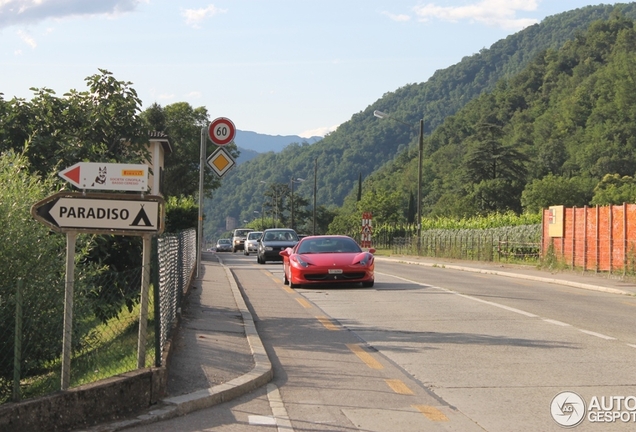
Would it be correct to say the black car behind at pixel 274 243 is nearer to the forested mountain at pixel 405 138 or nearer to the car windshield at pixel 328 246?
the car windshield at pixel 328 246

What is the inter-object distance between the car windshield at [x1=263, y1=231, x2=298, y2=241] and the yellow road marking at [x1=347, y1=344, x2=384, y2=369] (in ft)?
86.0

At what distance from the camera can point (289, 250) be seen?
22.4m

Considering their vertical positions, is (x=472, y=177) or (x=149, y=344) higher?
→ (x=472, y=177)

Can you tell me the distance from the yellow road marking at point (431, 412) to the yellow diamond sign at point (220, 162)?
13312 millimetres

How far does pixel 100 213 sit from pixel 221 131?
1299 centimetres

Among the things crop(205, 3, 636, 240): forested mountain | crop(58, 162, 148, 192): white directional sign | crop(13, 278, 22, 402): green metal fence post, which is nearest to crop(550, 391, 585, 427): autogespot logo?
crop(58, 162, 148, 192): white directional sign

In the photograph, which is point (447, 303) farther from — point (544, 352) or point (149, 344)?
point (149, 344)

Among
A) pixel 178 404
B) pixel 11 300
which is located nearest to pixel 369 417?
pixel 178 404

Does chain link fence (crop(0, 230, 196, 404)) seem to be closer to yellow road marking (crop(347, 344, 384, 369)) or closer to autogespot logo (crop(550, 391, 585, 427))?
yellow road marking (crop(347, 344, 384, 369))

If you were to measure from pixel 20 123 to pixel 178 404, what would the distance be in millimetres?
7195

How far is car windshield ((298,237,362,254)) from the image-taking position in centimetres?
2184

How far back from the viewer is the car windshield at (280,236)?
37500 millimetres

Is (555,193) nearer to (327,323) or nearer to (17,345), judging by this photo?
(327,323)

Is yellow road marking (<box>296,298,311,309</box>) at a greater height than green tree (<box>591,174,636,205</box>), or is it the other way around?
green tree (<box>591,174,636,205</box>)
